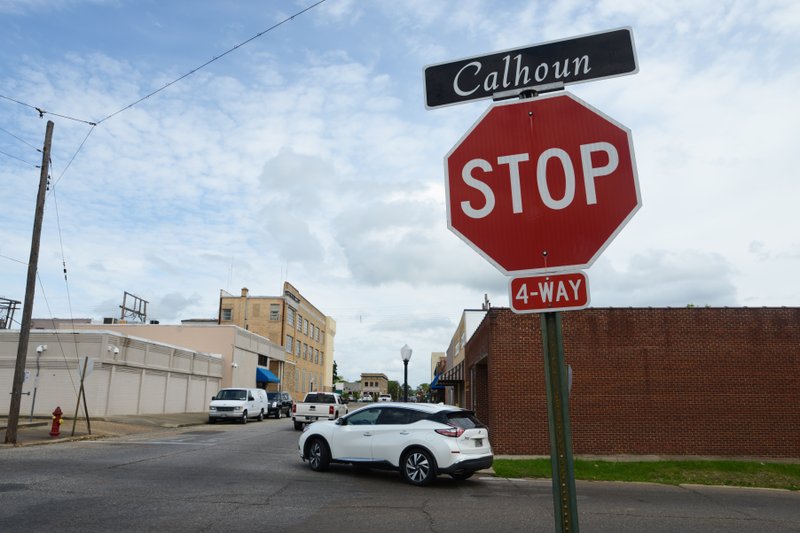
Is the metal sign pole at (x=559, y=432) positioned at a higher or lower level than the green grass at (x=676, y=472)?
higher

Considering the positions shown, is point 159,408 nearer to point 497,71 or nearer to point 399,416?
point 399,416

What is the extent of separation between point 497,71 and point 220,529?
6942mm

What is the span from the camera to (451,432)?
12.4 m

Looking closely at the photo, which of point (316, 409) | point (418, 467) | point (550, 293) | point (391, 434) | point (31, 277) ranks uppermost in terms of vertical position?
point (31, 277)

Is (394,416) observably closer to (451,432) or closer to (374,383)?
(451,432)

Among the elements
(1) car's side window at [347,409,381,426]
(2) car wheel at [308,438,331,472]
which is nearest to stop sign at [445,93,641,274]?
(1) car's side window at [347,409,381,426]

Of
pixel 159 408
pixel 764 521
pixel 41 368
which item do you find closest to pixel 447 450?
pixel 764 521

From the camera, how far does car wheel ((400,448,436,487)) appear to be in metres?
12.2

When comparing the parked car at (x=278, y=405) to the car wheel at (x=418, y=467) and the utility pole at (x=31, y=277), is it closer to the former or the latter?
the utility pole at (x=31, y=277)

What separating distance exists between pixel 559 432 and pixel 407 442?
10.9 meters

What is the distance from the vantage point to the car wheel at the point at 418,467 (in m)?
12.2

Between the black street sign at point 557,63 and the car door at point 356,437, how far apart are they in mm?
11580

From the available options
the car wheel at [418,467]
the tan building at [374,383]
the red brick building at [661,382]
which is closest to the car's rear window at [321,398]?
the red brick building at [661,382]

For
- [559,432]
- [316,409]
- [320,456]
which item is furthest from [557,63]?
[316,409]
